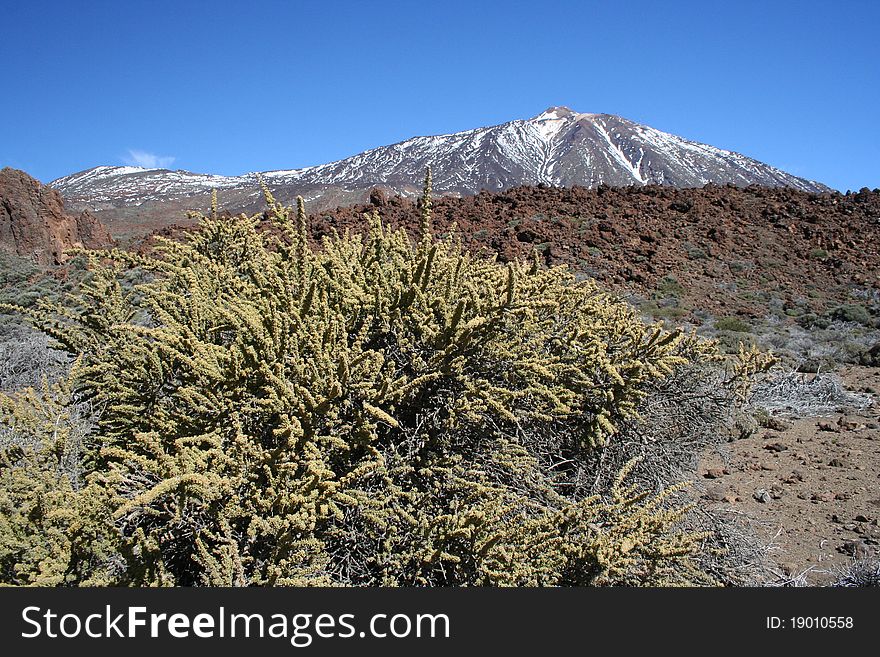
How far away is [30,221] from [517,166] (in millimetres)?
104698

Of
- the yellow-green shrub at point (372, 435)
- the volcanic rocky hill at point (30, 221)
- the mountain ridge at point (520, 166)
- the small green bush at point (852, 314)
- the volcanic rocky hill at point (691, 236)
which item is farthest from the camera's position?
the mountain ridge at point (520, 166)

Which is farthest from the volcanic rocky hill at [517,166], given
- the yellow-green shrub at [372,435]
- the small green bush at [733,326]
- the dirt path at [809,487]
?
the yellow-green shrub at [372,435]

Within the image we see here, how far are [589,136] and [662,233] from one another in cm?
12223

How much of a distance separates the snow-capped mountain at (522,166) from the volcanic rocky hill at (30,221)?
66632 millimetres

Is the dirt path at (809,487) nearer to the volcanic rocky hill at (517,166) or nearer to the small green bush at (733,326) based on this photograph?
the small green bush at (733,326)

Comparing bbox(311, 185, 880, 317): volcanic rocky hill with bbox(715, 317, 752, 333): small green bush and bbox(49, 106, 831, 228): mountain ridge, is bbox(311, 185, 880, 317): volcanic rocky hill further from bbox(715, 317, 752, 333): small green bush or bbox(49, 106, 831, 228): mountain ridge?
bbox(49, 106, 831, 228): mountain ridge

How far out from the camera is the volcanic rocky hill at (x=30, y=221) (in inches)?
653

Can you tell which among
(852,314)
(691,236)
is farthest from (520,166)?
(852,314)

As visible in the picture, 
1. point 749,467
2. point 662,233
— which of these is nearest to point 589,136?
point 662,233

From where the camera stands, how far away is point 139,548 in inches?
108

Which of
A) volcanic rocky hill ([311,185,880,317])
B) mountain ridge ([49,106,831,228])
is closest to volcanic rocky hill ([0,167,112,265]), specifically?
volcanic rocky hill ([311,185,880,317])

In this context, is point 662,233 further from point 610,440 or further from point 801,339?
point 610,440

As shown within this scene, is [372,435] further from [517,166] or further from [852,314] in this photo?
[517,166]

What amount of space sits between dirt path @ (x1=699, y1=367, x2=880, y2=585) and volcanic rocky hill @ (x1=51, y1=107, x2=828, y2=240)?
242 feet
